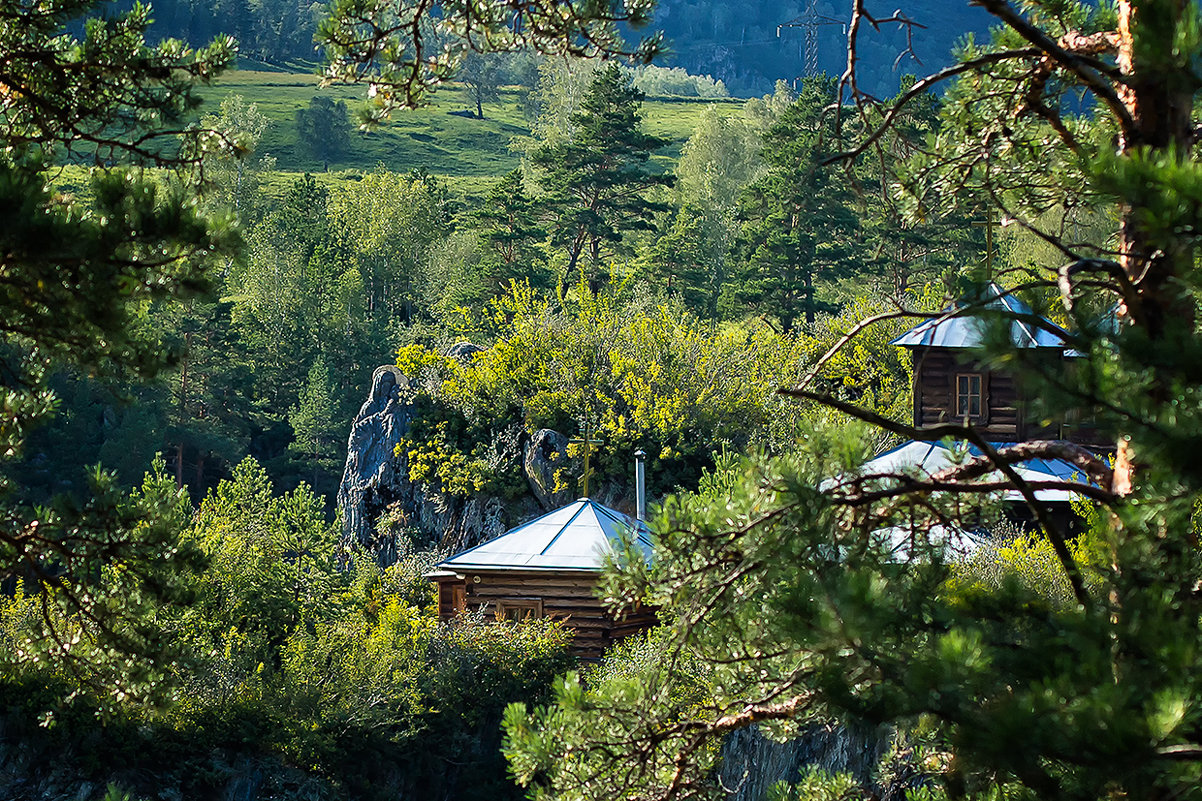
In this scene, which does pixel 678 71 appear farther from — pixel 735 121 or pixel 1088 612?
pixel 1088 612

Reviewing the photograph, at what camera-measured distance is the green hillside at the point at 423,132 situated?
75.4m

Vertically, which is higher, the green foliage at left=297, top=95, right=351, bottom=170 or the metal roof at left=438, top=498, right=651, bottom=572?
the green foliage at left=297, top=95, right=351, bottom=170

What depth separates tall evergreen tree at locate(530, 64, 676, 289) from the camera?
38.2 metres

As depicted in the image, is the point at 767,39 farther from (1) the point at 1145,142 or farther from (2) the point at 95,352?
(1) the point at 1145,142

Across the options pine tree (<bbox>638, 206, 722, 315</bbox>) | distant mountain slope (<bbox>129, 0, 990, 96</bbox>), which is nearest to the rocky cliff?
pine tree (<bbox>638, 206, 722, 315</bbox>)

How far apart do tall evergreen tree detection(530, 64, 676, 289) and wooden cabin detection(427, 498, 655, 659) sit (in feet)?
60.8

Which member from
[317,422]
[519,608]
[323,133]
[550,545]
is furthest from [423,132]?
[519,608]

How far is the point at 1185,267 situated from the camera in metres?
3.22

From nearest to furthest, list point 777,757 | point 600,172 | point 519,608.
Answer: point 777,757 < point 519,608 < point 600,172

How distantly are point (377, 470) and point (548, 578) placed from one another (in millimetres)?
8925

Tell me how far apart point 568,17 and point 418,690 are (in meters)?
12.4

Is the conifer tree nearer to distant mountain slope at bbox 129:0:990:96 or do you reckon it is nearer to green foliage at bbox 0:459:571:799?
green foliage at bbox 0:459:571:799

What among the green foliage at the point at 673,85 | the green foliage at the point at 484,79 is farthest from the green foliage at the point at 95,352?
the green foliage at the point at 673,85

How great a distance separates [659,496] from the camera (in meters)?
26.0
